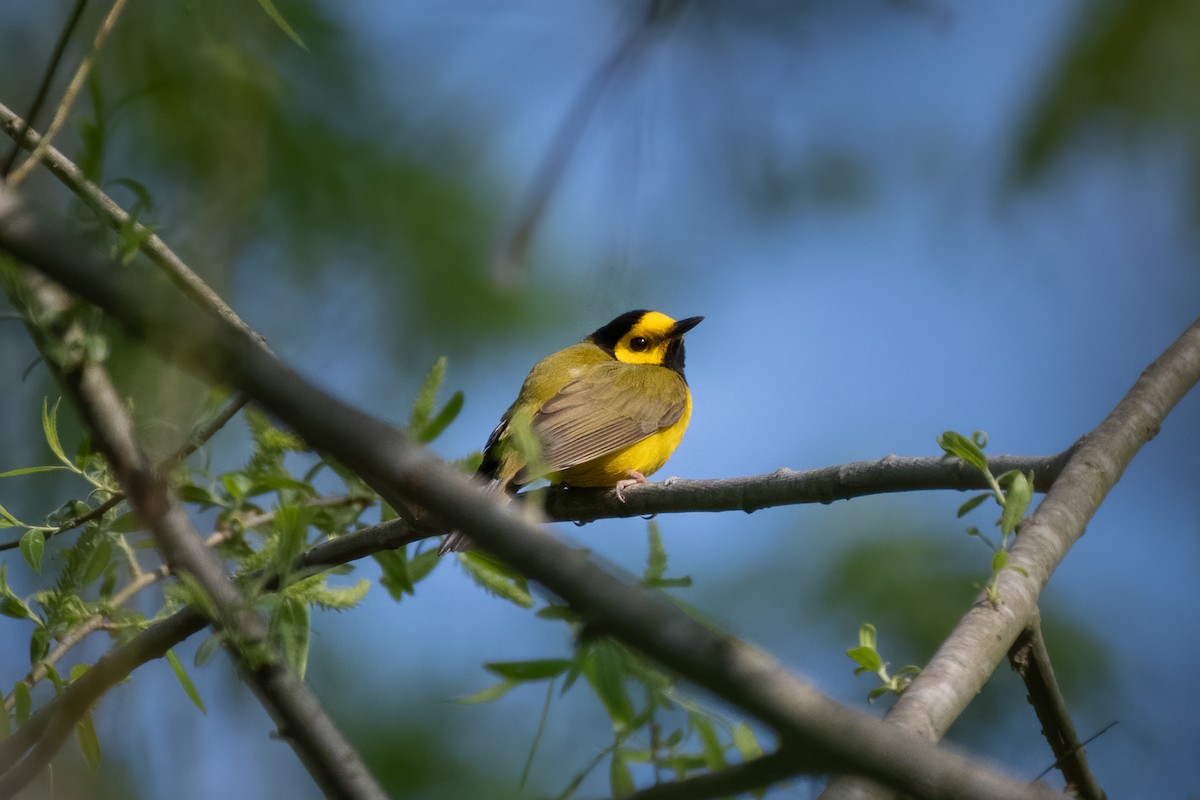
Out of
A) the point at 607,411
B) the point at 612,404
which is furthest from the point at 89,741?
the point at 612,404

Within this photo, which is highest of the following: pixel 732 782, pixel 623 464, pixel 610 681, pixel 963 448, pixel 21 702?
pixel 623 464

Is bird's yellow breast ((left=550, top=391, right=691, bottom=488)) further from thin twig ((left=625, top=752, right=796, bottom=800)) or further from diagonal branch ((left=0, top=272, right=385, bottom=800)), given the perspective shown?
thin twig ((left=625, top=752, right=796, bottom=800))

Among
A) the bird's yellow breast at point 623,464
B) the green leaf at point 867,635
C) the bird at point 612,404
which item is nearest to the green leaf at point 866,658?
the green leaf at point 867,635

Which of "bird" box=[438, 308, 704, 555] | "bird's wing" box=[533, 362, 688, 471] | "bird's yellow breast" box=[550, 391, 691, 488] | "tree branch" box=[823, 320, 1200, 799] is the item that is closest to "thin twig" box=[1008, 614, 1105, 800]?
"tree branch" box=[823, 320, 1200, 799]

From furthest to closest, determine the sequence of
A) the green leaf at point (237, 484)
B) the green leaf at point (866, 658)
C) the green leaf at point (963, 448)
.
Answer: the green leaf at point (237, 484)
the green leaf at point (963, 448)
the green leaf at point (866, 658)

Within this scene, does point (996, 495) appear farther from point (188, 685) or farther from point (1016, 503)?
point (188, 685)

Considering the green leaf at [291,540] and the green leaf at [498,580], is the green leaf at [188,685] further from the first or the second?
the green leaf at [498,580]

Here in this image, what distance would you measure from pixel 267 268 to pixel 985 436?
92.4 inches

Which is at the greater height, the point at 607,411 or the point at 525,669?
the point at 607,411

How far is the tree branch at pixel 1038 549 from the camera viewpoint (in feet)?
7.07

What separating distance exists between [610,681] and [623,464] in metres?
4.56

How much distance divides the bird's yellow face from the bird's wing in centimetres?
45

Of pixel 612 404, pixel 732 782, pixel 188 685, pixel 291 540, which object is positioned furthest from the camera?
pixel 612 404

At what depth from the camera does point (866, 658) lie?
2473mm
